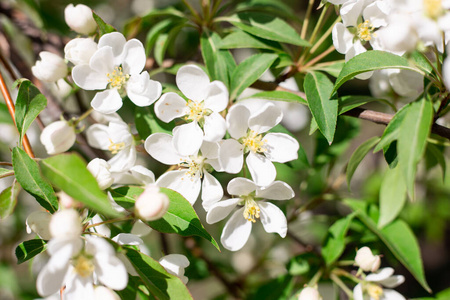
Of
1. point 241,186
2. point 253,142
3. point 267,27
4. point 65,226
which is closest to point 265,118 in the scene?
point 253,142

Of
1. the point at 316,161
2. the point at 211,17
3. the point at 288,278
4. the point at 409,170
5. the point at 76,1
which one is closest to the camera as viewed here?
the point at 409,170

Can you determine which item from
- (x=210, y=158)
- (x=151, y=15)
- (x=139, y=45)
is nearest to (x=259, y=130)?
(x=210, y=158)

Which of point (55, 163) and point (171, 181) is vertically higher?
point (55, 163)

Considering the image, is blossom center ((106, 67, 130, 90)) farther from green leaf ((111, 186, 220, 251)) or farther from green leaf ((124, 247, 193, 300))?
green leaf ((124, 247, 193, 300))

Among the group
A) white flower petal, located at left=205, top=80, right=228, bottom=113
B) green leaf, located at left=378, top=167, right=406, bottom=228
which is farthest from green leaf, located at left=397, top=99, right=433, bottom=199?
white flower petal, located at left=205, top=80, right=228, bottom=113

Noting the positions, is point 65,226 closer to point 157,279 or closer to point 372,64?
point 157,279

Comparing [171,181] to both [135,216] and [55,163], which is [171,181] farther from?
[55,163]
